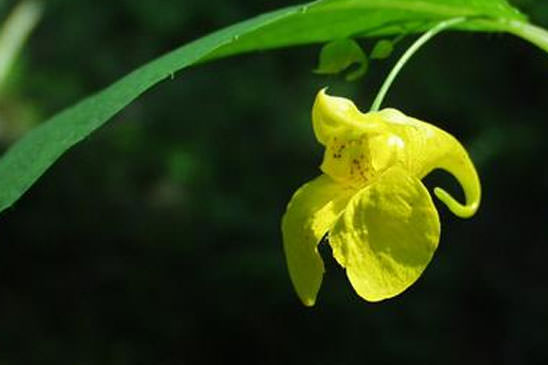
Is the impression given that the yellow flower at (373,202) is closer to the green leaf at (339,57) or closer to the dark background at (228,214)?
the green leaf at (339,57)

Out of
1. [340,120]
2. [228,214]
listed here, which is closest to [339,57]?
[340,120]

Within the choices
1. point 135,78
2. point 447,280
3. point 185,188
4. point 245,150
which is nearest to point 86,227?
point 185,188

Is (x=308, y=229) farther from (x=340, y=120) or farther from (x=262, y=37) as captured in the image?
(x=262, y=37)

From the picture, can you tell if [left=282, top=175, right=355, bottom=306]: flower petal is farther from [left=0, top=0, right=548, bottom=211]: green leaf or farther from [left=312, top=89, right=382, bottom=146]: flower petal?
[left=0, top=0, right=548, bottom=211]: green leaf

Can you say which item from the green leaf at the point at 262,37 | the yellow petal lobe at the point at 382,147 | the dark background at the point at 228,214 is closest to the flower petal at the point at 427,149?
the yellow petal lobe at the point at 382,147

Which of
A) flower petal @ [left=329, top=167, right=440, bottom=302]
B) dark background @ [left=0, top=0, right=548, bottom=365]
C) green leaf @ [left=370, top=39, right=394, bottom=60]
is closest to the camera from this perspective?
flower petal @ [left=329, top=167, right=440, bottom=302]

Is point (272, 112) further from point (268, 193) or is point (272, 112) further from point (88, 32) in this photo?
point (88, 32)

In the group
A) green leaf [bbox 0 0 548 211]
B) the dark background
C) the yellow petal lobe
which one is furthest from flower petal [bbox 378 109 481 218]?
the dark background
